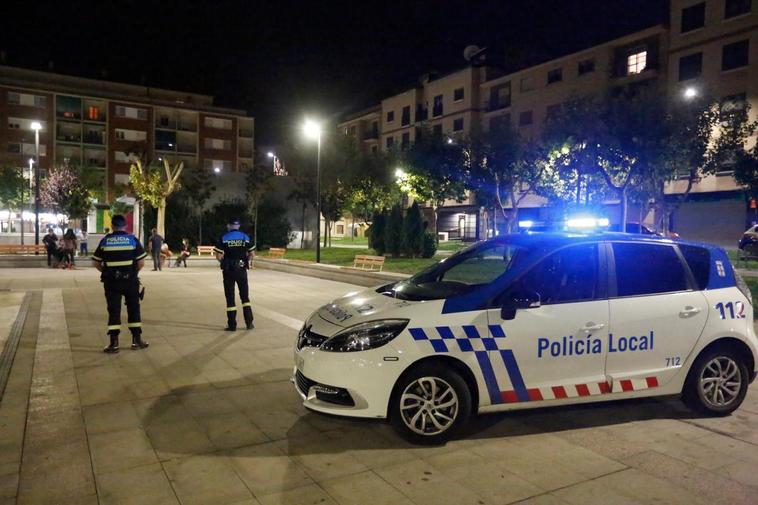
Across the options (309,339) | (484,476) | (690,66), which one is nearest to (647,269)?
(484,476)

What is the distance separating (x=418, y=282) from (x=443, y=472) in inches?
79.3

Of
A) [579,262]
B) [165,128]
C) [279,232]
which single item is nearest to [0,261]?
[279,232]

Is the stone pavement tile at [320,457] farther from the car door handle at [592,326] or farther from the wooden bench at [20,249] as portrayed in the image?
the wooden bench at [20,249]

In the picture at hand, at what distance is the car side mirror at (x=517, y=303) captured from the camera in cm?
445

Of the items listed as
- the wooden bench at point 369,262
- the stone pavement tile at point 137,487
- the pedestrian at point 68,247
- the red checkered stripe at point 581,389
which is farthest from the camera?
the pedestrian at point 68,247

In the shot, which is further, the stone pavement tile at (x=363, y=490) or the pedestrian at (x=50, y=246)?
the pedestrian at (x=50, y=246)

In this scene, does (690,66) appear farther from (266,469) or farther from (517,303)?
(266,469)

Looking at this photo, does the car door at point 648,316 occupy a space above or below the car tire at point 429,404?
above

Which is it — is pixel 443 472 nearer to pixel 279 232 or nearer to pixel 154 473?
pixel 154 473

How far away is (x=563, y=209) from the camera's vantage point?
2784 cm

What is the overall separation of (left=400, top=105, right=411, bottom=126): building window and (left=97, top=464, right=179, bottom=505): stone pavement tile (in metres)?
57.9

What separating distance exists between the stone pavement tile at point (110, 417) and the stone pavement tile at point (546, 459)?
2.89m

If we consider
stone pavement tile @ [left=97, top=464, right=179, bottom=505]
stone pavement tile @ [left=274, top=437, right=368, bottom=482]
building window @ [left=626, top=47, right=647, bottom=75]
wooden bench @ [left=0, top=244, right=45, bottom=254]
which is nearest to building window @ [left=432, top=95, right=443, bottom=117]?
building window @ [left=626, top=47, right=647, bottom=75]

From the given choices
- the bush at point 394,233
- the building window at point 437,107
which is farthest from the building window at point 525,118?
the bush at point 394,233
